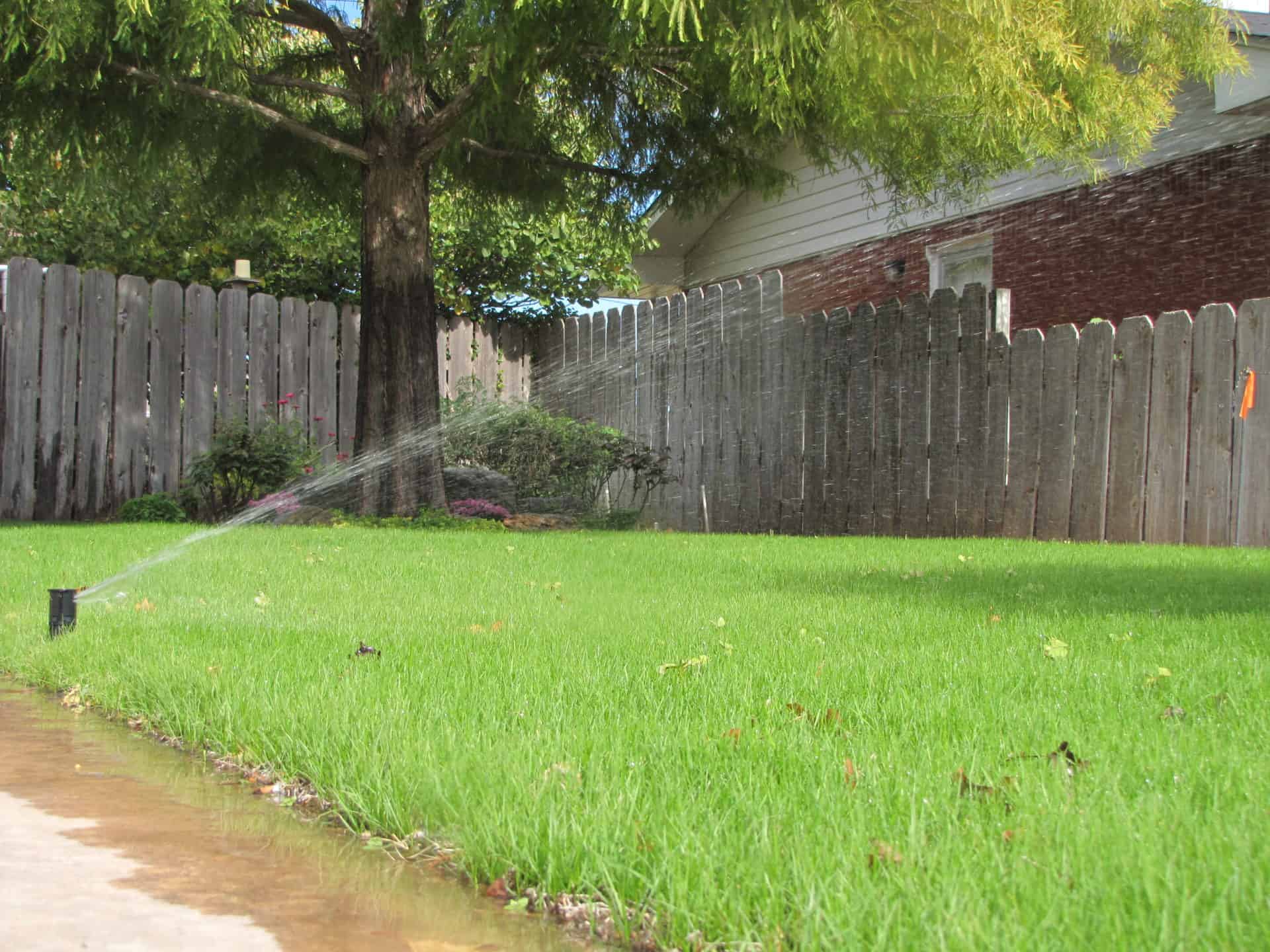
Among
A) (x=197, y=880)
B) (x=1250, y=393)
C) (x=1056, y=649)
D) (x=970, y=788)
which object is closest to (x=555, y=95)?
(x=1250, y=393)

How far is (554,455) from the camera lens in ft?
40.2

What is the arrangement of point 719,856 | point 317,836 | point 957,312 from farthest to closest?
point 957,312
point 317,836
point 719,856

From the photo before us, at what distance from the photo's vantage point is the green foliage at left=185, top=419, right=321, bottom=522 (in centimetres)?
1124

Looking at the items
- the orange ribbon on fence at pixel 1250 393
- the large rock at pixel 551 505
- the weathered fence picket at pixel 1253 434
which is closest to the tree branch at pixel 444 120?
the large rock at pixel 551 505

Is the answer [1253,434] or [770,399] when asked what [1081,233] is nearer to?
[770,399]

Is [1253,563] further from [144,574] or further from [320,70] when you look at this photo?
[320,70]

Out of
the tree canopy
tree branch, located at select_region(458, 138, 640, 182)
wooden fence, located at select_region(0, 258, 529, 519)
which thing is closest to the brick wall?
the tree canopy

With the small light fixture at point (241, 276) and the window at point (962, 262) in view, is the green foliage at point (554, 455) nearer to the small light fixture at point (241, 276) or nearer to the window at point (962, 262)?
the small light fixture at point (241, 276)

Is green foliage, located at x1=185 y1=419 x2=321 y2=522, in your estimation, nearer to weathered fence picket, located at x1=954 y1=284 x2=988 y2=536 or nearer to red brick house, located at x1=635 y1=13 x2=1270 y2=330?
red brick house, located at x1=635 y1=13 x2=1270 y2=330

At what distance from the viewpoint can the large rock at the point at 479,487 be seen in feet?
38.2

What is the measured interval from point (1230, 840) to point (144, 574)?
17.9 feet

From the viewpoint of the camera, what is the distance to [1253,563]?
680cm

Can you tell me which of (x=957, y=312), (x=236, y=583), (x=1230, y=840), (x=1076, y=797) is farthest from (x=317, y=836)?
(x=957, y=312)

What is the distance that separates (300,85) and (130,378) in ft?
11.3
